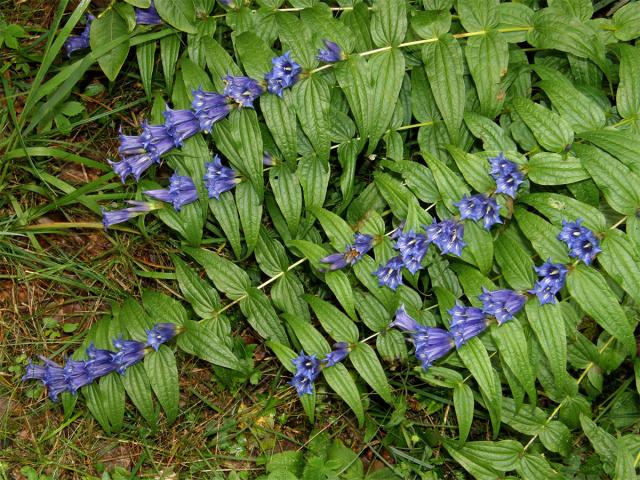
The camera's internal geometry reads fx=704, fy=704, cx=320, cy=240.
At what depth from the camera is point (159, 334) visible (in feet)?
14.6

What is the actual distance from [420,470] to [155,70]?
11.5 ft

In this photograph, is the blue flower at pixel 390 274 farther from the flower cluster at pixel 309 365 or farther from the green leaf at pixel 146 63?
the green leaf at pixel 146 63

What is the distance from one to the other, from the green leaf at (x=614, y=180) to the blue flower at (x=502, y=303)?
2.43 ft

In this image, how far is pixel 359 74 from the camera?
4277 mm

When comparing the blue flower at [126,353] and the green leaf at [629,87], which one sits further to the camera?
the blue flower at [126,353]

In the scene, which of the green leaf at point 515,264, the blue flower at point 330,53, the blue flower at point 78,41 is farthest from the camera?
the blue flower at point 78,41

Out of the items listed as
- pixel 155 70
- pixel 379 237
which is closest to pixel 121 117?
pixel 155 70

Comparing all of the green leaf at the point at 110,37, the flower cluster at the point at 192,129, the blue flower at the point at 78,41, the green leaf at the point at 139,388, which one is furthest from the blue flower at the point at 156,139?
the green leaf at the point at 139,388

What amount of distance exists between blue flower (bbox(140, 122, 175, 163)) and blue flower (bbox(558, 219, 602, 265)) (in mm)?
2491

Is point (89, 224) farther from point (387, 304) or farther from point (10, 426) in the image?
point (387, 304)

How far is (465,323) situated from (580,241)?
79 cm

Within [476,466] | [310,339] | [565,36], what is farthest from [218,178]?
[476,466]

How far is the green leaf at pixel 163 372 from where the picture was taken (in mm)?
4531

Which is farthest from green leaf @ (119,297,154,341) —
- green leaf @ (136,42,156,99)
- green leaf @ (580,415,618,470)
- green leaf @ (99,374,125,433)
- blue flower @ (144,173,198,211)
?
green leaf @ (580,415,618,470)
